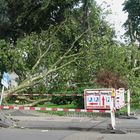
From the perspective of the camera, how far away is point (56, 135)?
11883mm

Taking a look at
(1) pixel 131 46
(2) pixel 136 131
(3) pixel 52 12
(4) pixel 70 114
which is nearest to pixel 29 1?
(3) pixel 52 12

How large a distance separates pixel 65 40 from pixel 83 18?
1.63m

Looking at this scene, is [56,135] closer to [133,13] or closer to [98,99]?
[98,99]

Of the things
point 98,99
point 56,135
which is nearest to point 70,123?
point 98,99

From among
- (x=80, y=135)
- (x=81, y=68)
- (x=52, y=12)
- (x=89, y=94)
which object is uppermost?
(x=52, y=12)

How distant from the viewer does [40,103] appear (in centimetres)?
2158

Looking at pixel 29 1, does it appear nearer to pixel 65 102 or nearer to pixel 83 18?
pixel 83 18

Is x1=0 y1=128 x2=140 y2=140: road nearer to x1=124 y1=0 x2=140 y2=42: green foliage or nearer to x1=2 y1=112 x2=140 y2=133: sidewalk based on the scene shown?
x1=2 y1=112 x2=140 y2=133: sidewalk

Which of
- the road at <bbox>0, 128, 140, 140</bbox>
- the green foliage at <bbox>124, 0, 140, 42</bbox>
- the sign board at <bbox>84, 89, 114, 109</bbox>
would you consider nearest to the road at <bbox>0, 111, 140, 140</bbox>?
the road at <bbox>0, 128, 140, 140</bbox>

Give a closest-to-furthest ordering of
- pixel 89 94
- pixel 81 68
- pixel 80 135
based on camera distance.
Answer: pixel 80 135, pixel 89 94, pixel 81 68

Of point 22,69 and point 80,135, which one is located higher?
point 22,69

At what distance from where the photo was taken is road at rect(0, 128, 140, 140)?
444 inches

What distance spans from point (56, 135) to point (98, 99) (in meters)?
4.05

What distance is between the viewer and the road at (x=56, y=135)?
37.0ft
